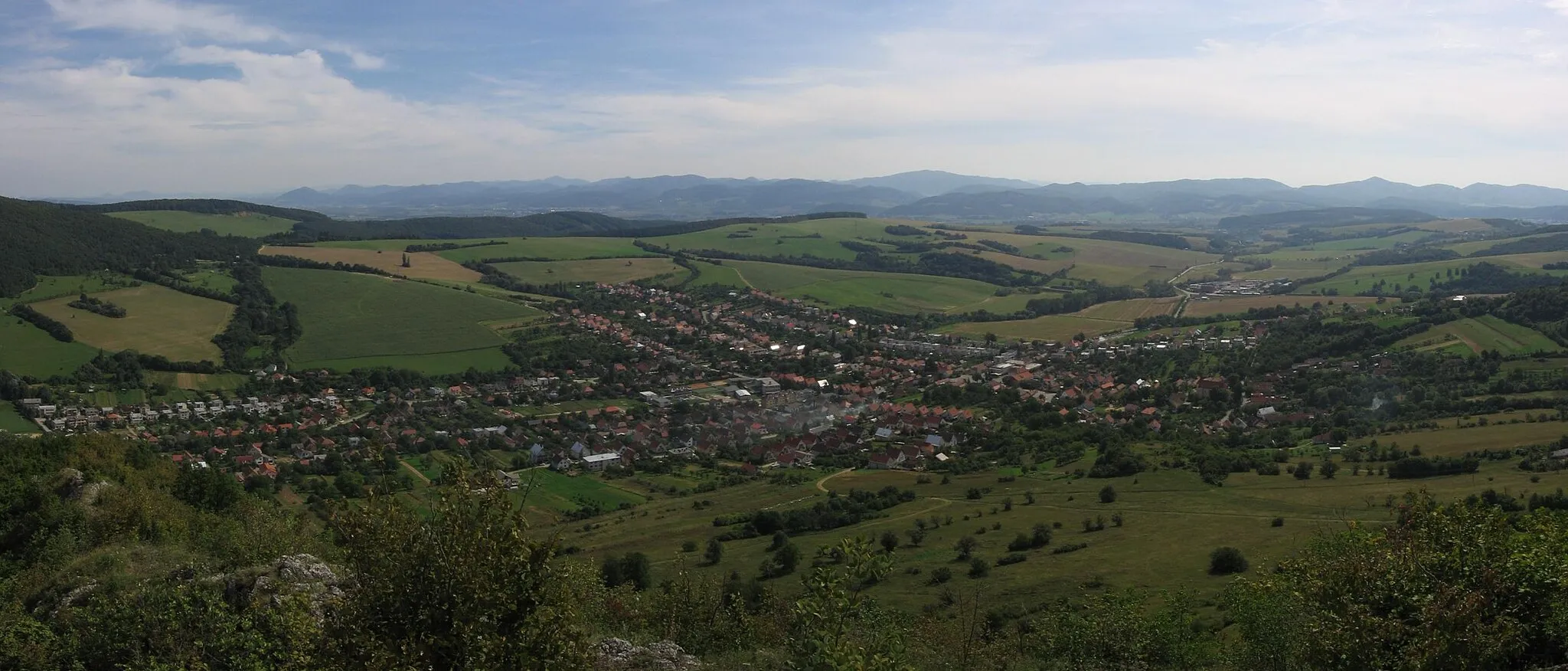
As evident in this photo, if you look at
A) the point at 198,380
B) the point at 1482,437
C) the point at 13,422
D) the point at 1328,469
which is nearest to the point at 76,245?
the point at 198,380

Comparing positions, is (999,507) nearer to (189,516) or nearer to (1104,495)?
(1104,495)

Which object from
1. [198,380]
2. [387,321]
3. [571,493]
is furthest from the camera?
[387,321]

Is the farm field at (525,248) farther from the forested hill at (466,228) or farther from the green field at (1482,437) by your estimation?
the green field at (1482,437)

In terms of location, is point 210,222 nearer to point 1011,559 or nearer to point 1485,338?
point 1011,559

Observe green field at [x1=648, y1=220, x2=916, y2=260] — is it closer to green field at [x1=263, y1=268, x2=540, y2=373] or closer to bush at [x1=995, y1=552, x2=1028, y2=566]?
green field at [x1=263, y1=268, x2=540, y2=373]

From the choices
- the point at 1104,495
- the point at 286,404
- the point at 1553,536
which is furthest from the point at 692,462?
the point at 1553,536

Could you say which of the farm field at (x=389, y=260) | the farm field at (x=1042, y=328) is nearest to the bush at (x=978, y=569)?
the farm field at (x=1042, y=328)

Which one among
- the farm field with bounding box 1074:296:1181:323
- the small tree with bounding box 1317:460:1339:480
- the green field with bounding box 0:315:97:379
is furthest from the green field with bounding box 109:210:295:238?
the small tree with bounding box 1317:460:1339:480
